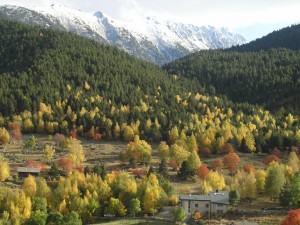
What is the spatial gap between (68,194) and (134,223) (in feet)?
57.1

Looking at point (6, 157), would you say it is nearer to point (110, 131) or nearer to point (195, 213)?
point (110, 131)

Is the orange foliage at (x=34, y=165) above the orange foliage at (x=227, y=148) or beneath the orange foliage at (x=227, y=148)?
beneath

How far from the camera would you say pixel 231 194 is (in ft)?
301

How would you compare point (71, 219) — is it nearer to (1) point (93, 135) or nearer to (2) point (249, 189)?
(2) point (249, 189)

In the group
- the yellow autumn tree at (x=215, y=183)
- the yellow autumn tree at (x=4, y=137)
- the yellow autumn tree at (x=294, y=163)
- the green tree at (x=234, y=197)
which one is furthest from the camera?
the yellow autumn tree at (x=4, y=137)

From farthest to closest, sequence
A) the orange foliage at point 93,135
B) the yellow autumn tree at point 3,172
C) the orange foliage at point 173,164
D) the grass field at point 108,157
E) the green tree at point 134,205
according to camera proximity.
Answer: the orange foliage at point 93,135 < the orange foliage at point 173,164 < the yellow autumn tree at point 3,172 < the grass field at point 108,157 < the green tree at point 134,205

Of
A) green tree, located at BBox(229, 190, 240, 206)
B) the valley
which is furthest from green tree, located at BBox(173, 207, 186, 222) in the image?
green tree, located at BBox(229, 190, 240, 206)

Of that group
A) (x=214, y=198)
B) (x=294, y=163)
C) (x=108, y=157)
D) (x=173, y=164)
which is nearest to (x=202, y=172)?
(x=173, y=164)

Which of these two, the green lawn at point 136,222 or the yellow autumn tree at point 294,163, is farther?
the yellow autumn tree at point 294,163

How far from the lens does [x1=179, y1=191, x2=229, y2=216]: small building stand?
290 feet

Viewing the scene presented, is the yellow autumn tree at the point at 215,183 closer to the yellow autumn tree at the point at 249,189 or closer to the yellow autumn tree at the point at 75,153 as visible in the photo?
the yellow autumn tree at the point at 249,189

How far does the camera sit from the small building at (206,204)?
8825cm

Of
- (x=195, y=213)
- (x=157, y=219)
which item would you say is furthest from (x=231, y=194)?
(x=157, y=219)

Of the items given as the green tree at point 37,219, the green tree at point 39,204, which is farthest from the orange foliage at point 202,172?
the green tree at point 37,219
